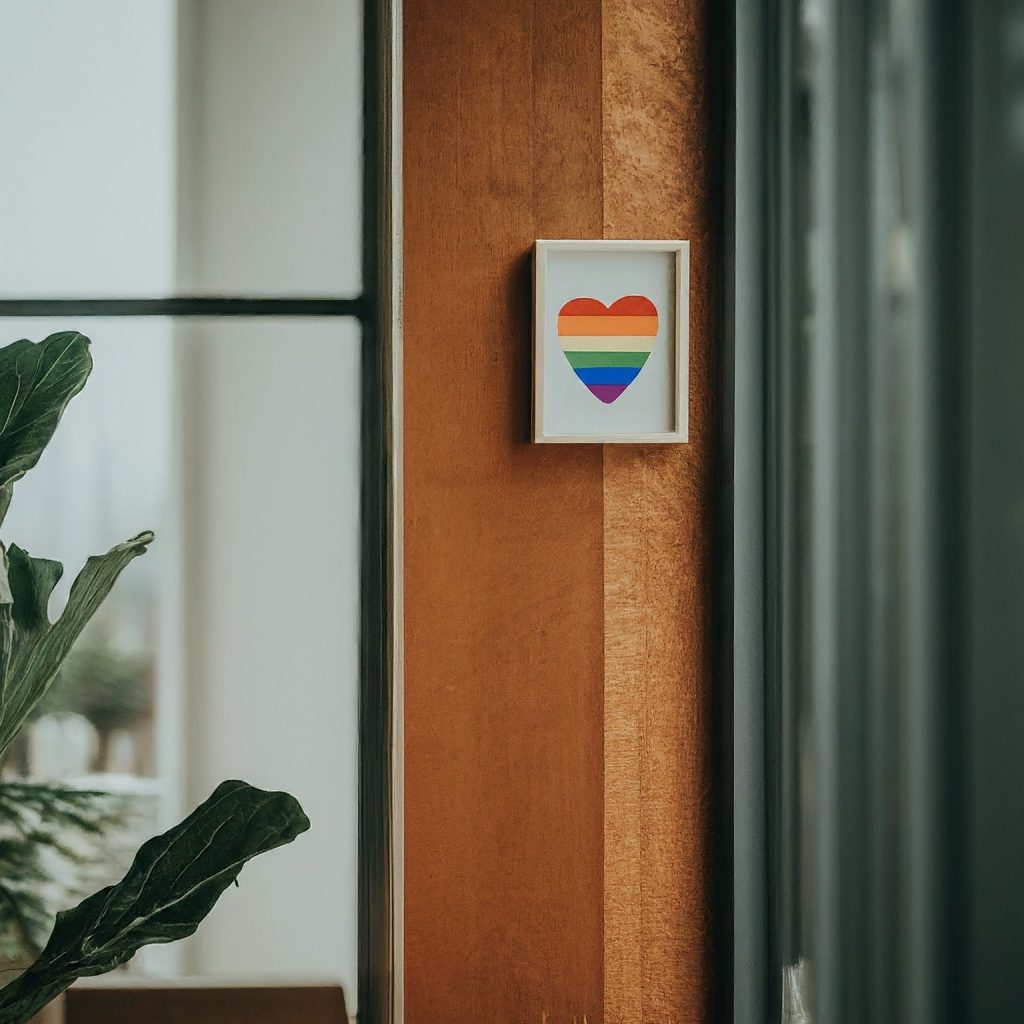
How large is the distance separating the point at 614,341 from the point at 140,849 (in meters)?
1.04

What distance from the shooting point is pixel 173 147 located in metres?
1.32

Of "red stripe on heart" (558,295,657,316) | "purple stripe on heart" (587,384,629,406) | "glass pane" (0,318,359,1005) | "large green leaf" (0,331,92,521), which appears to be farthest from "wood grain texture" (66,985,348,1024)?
"red stripe on heart" (558,295,657,316)

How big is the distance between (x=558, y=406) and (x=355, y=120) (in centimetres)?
54

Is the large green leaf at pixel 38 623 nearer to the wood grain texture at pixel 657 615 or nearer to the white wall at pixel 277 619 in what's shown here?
the white wall at pixel 277 619

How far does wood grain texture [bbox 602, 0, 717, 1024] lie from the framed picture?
0.18 ft

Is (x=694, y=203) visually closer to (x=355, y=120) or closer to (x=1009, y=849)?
(x=355, y=120)

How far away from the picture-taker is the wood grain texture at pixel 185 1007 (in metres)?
1.31

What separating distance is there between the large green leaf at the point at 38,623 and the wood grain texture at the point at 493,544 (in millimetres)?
703

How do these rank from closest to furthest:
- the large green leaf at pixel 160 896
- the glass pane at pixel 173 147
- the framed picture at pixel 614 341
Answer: the large green leaf at pixel 160 896 → the glass pane at pixel 173 147 → the framed picture at pixel 614 341

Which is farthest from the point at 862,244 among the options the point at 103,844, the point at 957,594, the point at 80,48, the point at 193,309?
the point at 103,844

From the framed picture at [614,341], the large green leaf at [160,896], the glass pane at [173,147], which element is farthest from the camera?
the framed picture at [614,341]

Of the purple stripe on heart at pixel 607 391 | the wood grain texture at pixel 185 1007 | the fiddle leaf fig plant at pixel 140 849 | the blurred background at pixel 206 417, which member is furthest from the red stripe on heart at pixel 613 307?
the wood grain texture at pixel 185 1007

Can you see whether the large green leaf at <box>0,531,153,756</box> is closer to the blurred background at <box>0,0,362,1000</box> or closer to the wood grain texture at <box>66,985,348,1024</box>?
the blurred background at <box>0,0,362,1000</box>

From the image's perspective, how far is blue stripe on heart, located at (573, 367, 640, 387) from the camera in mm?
1460
